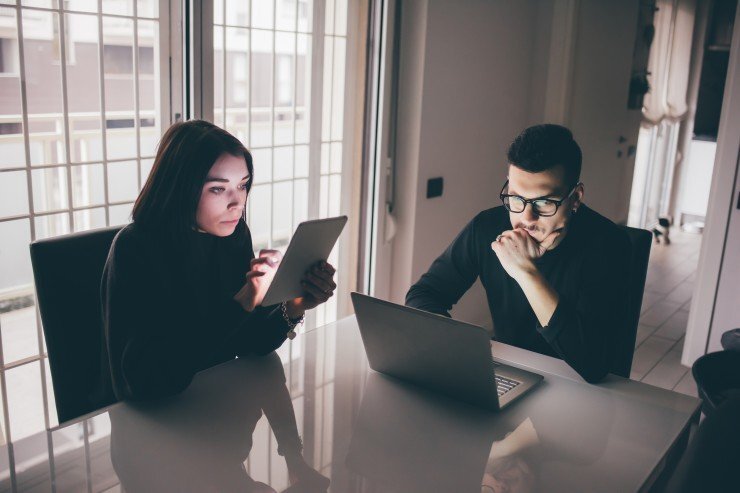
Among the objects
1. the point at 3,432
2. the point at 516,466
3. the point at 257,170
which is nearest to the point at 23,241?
the point at 3,432

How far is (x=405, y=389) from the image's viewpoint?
59.5 inches

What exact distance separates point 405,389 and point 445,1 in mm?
2128

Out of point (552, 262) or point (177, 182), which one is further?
point (552, 262)

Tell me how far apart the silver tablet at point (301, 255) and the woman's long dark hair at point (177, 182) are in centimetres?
24

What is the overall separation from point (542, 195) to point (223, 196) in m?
0.77

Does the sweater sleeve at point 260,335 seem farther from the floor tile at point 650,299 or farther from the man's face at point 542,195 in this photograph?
the floor tile at point 650,299

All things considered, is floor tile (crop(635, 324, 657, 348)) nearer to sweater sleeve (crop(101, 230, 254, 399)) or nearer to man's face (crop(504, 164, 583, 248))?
man's face (crop(504, 164, 583, 248))

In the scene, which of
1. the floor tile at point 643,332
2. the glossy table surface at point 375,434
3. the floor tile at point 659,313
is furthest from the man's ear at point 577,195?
the floor tile at point 659,313

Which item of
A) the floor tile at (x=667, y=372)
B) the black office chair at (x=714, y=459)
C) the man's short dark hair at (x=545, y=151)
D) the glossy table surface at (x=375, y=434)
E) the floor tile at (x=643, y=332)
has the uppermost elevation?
the man's short dark hair at (x=545, y=151)

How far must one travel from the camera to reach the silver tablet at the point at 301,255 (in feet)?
4.86

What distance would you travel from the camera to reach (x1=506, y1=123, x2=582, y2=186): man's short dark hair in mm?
1764

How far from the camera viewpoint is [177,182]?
1.54 metres

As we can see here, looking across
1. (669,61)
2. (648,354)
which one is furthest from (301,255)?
(669,61)

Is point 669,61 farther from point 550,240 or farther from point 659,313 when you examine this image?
point 550,240
